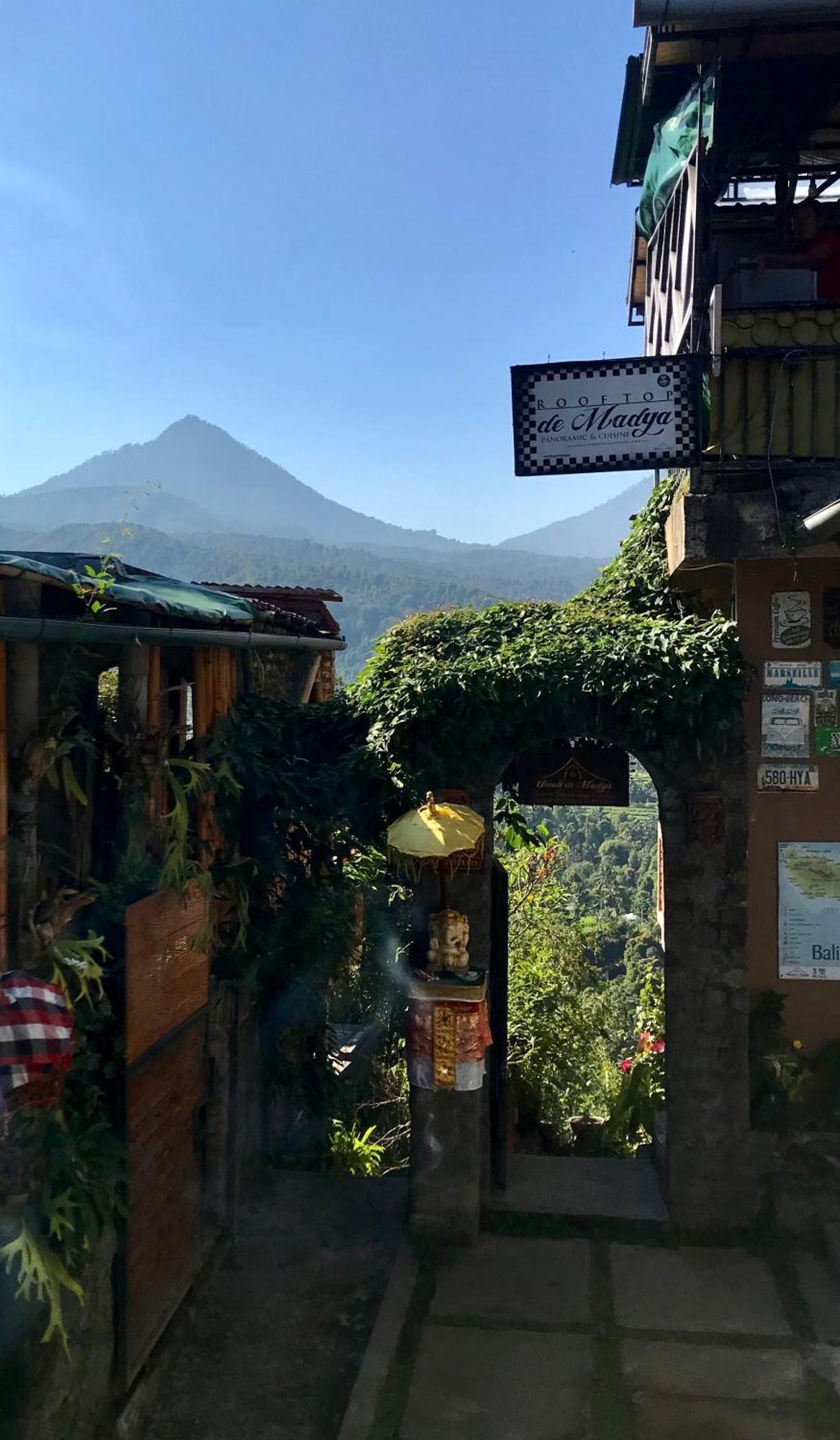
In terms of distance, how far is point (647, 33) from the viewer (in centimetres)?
833

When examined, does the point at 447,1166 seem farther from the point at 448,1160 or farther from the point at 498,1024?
the point at 498,1024

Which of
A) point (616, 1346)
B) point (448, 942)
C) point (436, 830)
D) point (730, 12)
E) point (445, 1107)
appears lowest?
point (616, 1346)

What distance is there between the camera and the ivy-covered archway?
8047mm

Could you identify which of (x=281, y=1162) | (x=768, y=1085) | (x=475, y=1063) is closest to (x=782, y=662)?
(x=768, y=1085)

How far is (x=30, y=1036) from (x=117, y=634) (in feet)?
7.22

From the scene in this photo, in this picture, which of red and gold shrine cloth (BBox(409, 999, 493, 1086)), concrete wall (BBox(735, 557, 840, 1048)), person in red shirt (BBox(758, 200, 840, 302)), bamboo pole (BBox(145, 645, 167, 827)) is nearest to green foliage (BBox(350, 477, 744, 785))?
concrete wall (BBox(735, 557, 840, 1048))

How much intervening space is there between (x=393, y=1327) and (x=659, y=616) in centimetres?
588

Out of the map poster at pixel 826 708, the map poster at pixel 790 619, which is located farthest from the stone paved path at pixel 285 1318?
the map poster at pixel 790 619

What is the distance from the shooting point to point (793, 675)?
333 inches

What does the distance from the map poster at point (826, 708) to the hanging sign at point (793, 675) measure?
8 cm

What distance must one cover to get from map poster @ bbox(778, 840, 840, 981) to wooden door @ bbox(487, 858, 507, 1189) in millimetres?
2296

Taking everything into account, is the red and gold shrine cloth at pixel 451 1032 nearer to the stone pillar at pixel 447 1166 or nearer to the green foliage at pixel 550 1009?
the stone pillar at pixel 447 1166

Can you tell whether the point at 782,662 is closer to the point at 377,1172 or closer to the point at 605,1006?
the point at 377,1172

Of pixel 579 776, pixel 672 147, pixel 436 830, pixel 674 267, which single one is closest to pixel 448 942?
pixel 436 830
